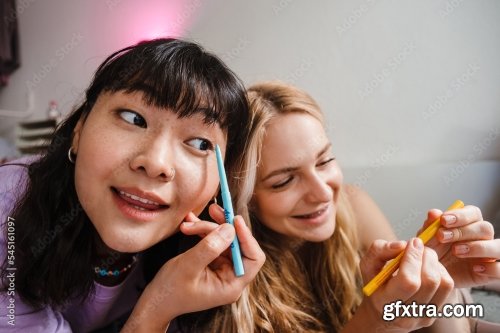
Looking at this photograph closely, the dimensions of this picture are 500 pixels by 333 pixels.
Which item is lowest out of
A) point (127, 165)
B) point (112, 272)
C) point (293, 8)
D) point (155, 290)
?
point (112, 272)

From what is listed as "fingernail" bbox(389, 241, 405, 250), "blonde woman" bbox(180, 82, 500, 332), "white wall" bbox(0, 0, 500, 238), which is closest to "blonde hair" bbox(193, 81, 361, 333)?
"blonde woman" bbox(180, 82, 500, 332)

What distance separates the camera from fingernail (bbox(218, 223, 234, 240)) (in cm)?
56

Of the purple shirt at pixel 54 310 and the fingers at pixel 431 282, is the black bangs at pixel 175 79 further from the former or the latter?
the fingers at pixel 431 282

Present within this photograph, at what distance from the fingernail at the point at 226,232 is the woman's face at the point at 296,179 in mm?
313

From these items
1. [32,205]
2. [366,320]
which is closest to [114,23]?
[32,205]

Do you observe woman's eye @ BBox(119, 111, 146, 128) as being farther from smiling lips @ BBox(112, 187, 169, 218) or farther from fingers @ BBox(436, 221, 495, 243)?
fingers @ BBox(436, 221, 495, 243)

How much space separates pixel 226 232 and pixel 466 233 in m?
0.46

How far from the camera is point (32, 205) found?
2.31ft

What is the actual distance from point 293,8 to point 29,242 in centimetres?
147

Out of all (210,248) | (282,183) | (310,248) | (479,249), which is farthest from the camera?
(310,248)

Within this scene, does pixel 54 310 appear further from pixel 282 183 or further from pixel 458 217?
pixel 458 217

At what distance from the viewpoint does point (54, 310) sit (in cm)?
68

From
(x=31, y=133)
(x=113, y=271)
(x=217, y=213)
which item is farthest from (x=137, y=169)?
(x=31, y=133)

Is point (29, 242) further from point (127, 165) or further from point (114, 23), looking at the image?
point (114, 23)
